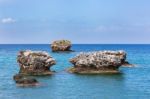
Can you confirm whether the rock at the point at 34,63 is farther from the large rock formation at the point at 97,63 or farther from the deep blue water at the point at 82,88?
the large rock formation at the point at 97,63

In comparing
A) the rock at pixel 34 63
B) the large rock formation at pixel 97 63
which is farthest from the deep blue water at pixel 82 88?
the large rock formation at pixel 97 63

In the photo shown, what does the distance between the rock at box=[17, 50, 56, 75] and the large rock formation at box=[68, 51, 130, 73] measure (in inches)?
268

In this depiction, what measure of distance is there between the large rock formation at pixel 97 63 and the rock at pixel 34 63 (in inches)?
268

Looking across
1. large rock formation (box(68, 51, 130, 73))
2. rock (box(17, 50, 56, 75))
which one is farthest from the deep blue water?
large rock formation (box(68, 51, 130, 73))

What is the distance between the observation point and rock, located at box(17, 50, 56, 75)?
96994mm

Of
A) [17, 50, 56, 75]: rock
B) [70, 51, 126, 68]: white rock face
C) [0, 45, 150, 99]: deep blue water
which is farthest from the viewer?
[70, 51, 126, 68]: white rock face

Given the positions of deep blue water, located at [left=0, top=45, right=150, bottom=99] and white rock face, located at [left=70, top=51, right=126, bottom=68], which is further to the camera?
white rock face, located at [left=70, top=51, right=126, bottom=68]

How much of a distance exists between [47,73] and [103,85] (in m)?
20.9

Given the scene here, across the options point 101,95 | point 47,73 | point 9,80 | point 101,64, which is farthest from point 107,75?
point 101,95

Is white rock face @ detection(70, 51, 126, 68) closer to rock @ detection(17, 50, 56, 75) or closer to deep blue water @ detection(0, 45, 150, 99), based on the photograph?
deep blue water @ detection(0, 45, 150, 99)

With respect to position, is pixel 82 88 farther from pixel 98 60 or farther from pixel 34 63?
pixel 98 60

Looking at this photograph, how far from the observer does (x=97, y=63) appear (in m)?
99.9

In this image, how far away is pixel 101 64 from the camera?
99.9m

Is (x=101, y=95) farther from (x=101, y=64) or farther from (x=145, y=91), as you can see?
(x=101, y=64)
